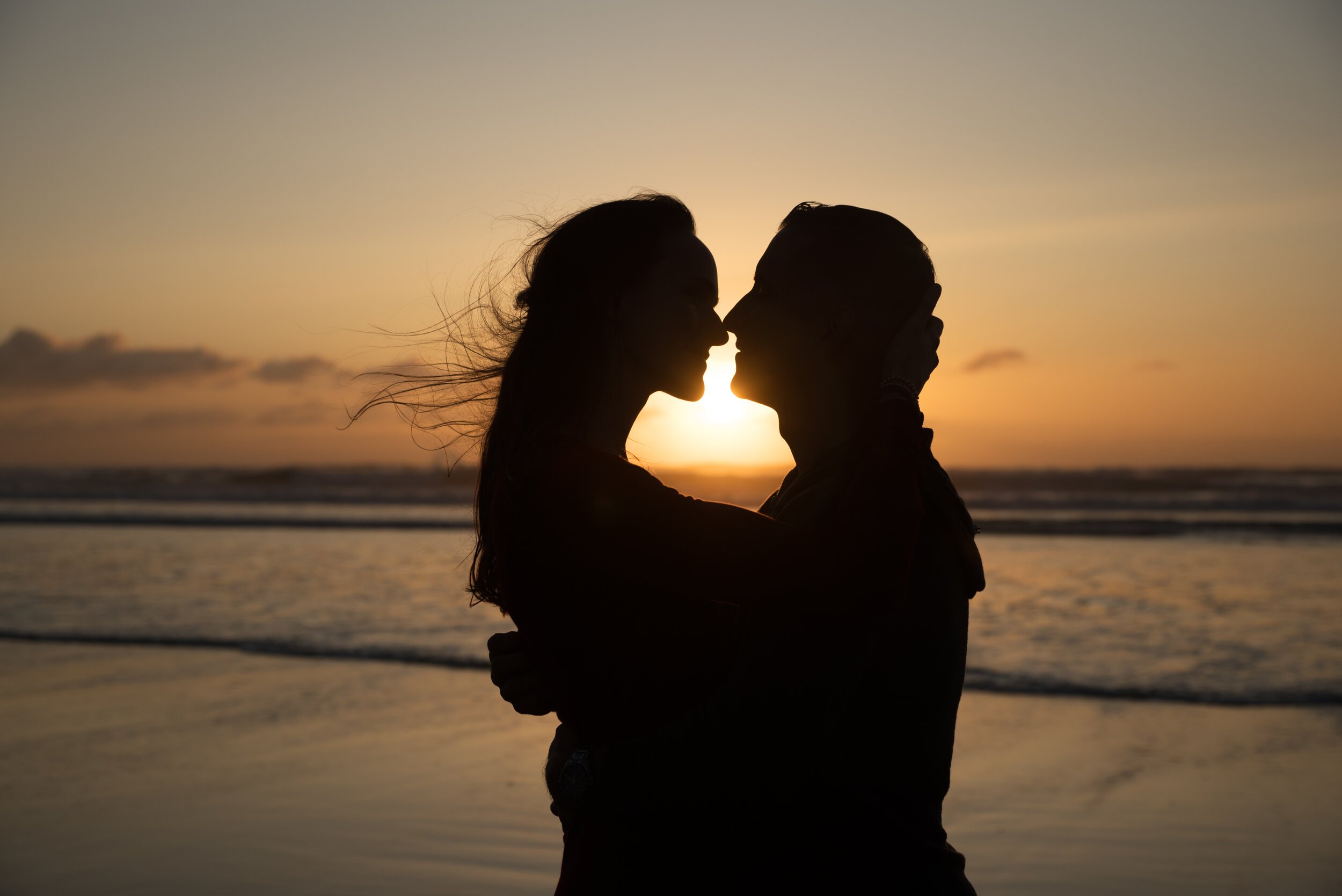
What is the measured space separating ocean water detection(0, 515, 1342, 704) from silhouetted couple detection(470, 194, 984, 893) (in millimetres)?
3904

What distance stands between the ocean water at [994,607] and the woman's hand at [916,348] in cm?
420

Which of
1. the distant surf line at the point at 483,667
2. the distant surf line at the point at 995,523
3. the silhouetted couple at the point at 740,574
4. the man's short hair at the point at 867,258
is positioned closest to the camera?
the silhouetted couple at the point at 740,574

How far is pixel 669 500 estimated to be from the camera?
183 cm

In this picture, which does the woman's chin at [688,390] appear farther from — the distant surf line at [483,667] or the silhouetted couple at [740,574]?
the distant surf line at [483,667]

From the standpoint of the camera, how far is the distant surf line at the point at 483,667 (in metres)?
7.47

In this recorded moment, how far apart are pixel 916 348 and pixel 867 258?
0.67 feet

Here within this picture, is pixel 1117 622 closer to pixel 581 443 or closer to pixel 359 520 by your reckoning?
pixel 581 443

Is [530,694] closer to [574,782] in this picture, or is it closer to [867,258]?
[574,782]

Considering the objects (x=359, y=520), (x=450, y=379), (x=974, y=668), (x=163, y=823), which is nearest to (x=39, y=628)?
(x=163, y=823)

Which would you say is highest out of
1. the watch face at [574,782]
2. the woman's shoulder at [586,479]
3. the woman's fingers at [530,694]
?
the woman's shoulder at [586,479]

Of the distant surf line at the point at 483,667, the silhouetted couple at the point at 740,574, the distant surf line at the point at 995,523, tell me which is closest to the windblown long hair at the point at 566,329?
the silhouetted couple at the point at 740,574

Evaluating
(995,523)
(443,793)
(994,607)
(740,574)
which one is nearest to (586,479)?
(740,574)

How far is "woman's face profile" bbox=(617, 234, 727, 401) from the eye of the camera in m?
2.14

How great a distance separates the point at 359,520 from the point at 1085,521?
54.2 ft
